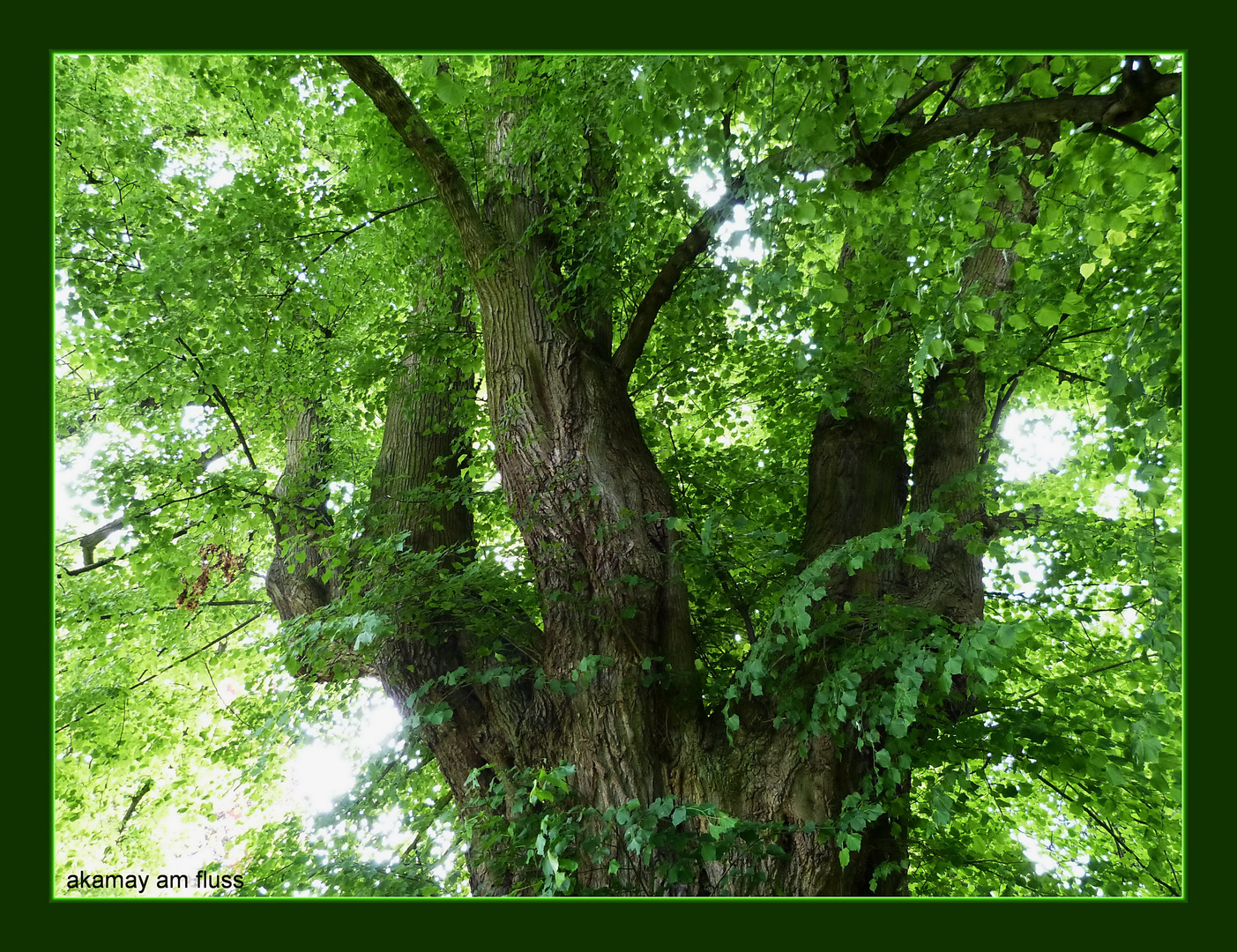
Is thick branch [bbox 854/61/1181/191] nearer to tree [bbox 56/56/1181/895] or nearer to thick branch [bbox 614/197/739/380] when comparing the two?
tree [bbox 56/56/1181/895]

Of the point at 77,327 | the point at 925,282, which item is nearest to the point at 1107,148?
the point at 925,282

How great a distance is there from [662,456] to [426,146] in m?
2.51

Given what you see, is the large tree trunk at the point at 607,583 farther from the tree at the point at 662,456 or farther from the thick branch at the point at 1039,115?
the thick branch at the point at 1039,115

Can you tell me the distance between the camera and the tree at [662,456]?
2705 millimetres

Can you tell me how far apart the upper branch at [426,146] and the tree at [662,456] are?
0.03 meters

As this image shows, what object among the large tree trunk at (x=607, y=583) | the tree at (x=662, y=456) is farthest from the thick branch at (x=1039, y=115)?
the large tree trunk at (x=607, y=583)

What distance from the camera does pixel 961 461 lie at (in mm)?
4277

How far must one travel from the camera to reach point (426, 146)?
3955 millimetres

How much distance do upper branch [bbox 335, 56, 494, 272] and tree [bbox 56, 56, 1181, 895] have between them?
26 mm

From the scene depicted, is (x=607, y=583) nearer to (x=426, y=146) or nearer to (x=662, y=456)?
(x=662, y=456)

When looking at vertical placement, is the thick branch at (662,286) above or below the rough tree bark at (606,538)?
above

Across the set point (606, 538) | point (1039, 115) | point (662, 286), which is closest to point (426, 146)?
point (662, 286)
